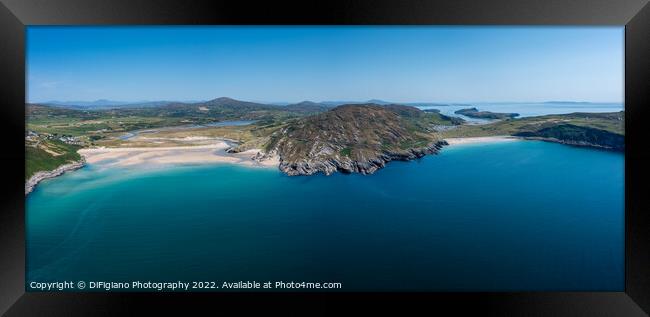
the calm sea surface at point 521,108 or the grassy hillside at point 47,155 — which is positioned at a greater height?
the calm sea surface at point 521,108

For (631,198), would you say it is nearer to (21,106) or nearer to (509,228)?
(509,228)

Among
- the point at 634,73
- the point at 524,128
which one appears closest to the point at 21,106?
the point at 524,128

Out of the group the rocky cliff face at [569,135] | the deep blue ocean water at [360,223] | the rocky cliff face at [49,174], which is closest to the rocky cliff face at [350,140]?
the deep blue ocean water at [360,223]

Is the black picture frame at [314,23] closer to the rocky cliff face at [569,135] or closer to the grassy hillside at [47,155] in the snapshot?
the grassy hillside at [47,155]

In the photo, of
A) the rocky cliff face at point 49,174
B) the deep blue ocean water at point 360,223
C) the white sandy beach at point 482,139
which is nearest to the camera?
the rocky cliff face at point 49,174

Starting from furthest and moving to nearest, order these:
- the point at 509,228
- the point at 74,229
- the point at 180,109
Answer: the point at 180,109
the point at 509,228
the point at 74,229

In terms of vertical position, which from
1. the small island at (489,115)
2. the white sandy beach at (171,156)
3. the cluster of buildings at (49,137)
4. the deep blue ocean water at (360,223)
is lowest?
the deep blue ocean water at (360,223)

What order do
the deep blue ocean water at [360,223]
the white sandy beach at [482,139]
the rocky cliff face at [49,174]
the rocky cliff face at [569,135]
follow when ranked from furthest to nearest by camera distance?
the white sandy beach at [482,139] → the rocky cliff face at [569,135] → the deep blue ocean water at [360,223] → the rocky cliff face at [49,174]
